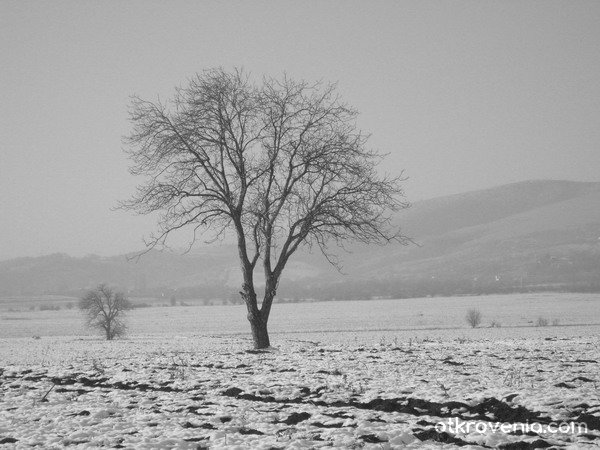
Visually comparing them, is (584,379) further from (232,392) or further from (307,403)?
(232,392)

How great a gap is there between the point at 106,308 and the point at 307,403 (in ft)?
207

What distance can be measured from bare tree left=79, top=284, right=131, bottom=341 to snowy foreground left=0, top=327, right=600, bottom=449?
5300 centimetres

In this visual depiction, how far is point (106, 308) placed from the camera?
69.2 meters

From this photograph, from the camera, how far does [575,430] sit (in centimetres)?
887

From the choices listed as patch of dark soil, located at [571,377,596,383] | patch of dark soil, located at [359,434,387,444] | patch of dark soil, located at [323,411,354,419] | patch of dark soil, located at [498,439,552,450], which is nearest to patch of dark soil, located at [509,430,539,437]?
patch of dark soil, located at [498,439,552,450]

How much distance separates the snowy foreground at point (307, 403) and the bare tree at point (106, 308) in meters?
53.0

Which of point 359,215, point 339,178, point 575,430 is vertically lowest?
point 575,430

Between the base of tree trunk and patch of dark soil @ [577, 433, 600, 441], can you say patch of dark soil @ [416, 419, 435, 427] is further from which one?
the base of tree trunk

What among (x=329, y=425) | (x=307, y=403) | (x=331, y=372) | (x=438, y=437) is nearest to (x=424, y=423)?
(x=438, y=437)

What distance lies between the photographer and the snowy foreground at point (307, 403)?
30.1 feet

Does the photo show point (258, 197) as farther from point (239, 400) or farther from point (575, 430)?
point (575, 430)

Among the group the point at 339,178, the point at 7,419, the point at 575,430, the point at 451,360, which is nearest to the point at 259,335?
the point at 339,178

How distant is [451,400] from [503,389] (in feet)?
4.11

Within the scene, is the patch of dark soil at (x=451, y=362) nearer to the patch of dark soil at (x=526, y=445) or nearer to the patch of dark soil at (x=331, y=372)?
the patch of dark soil at (x=331, y=372)
